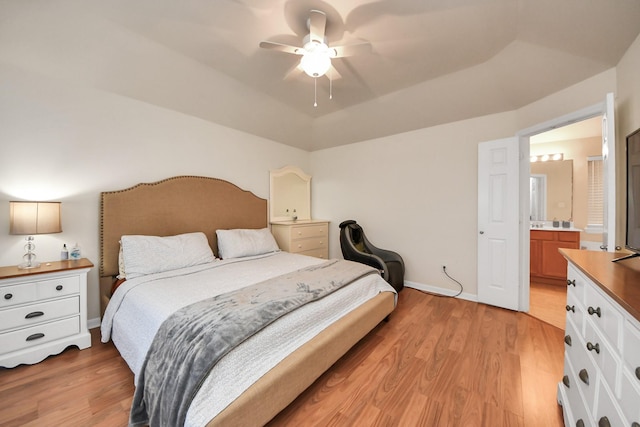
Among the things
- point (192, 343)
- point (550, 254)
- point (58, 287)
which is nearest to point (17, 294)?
point (58, 287)

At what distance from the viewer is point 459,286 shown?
3186 millimetres

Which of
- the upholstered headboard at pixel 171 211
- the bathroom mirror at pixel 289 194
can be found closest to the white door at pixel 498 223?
the bathroom mirror at pixel 289 194

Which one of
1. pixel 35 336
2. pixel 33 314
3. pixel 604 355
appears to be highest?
pixel 604 355

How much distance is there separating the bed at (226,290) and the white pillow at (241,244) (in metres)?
0.04

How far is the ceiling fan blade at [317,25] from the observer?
170 cm

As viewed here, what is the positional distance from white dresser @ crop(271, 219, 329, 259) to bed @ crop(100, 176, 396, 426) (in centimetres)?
46

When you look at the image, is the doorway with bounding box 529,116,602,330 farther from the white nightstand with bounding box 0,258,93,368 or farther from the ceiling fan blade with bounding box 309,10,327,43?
the white nightstand with bounding box 0,258,93,368

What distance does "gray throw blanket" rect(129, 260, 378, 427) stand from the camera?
108 cm

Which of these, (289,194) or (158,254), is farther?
(289,194)

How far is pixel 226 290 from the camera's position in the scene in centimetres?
181

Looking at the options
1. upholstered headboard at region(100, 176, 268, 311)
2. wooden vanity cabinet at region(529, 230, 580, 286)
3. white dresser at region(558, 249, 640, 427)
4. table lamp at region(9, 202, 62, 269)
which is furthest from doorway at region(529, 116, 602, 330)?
table lamp at region(9, 202, 62, 269)

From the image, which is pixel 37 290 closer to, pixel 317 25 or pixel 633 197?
pixel 317 25

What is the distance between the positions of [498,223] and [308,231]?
2.57m

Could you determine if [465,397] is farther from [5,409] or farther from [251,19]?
[251,19]
